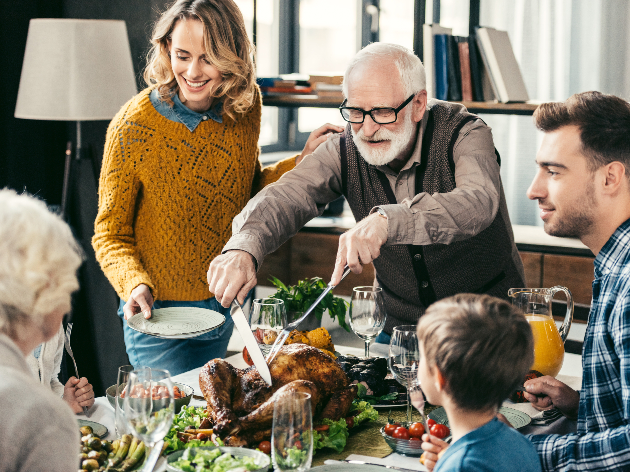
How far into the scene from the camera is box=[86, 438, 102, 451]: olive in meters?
1.31

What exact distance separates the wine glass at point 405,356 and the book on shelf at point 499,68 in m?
1.89

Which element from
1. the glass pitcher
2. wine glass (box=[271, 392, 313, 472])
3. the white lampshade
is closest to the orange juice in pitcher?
the glass pitcher

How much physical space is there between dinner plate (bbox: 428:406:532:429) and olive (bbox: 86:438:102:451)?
0.66 m

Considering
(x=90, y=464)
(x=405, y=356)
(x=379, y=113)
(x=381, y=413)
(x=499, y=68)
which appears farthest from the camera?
(x=499, y=68)

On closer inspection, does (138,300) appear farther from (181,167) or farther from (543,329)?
(543,329)

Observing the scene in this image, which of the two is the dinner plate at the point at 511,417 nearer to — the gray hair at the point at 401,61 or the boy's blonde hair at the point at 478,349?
the boy's blonde hair at the point at 478,349

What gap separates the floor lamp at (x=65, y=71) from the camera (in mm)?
2875

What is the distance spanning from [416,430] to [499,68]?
2.09 metres

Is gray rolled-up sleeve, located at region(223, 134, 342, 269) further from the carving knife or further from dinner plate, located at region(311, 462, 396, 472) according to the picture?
dinner plate, located at region(311, 462, 396, 472)

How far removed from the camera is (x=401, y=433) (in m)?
1.41

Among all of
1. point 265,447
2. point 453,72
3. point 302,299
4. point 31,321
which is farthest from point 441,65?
point 31,321

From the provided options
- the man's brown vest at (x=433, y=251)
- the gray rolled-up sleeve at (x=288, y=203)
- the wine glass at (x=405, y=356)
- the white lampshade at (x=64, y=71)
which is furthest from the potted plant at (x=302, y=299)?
the white lampshade at (x=64, y=71)

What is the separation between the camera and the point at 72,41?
113 inches

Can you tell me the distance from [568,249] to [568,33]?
144 centimetres
